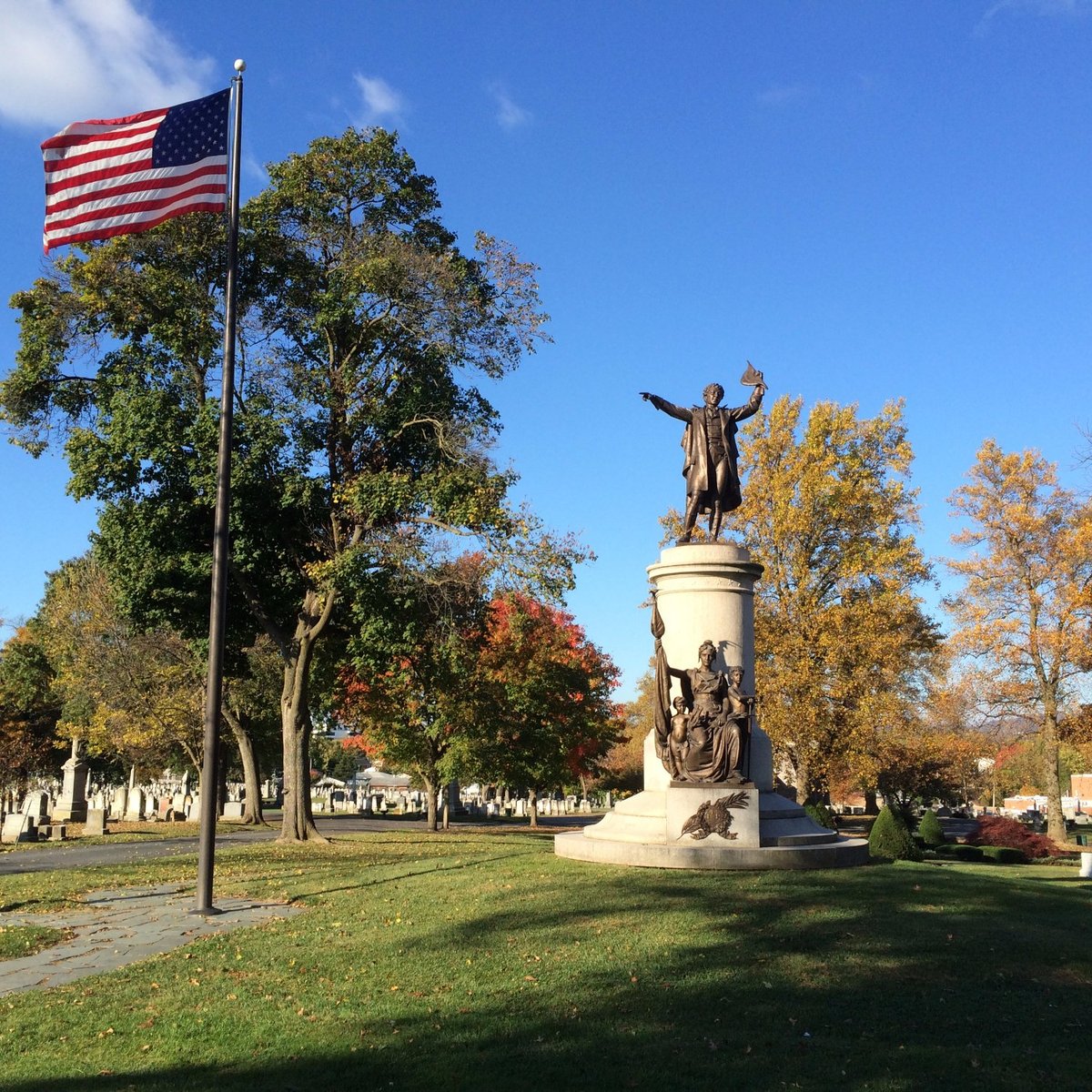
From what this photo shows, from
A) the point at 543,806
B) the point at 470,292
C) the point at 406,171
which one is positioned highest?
the point at 406,171

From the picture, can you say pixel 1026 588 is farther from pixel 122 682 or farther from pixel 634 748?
pixel 634 748

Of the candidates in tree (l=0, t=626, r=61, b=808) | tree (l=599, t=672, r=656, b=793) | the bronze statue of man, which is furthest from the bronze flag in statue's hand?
tree (l=599, t=672, r=656, b=793)

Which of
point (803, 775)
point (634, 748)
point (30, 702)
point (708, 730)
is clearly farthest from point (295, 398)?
point (634, 748)

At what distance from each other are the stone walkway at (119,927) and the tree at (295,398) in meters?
8.59

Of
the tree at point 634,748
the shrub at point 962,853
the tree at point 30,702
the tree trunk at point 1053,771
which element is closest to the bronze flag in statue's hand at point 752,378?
the shrub at point 962,853

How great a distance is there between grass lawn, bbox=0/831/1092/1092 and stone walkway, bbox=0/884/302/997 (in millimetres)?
482

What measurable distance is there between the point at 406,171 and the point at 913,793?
51822mm

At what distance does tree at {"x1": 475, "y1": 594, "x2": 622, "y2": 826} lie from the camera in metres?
35.9

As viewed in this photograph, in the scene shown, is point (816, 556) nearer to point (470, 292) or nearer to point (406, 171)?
point (470, 292)

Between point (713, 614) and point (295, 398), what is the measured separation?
456 inches

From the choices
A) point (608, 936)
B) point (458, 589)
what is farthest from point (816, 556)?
point (608, 936)

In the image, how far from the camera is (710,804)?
1441 cm

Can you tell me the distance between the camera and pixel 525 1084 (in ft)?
19.4

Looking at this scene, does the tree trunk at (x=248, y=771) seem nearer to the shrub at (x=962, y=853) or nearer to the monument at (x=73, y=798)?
the monument at (x=73, y=798)
